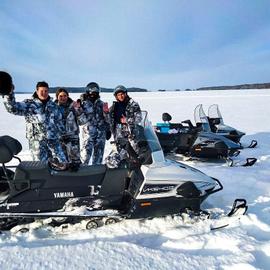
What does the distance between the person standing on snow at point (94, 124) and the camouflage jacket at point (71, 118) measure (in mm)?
80

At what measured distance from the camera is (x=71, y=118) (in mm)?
4633

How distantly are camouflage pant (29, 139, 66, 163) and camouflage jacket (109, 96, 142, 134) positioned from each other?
815 mm

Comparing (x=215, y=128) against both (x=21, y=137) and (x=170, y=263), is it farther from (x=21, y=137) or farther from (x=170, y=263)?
(x=21, y=137)

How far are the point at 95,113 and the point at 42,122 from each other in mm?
1023

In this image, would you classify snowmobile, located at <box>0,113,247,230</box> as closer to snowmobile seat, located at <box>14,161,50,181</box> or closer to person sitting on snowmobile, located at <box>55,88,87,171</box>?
snowmobile seat, located at <box>14,161,50,181</box>

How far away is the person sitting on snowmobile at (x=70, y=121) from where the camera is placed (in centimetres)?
450

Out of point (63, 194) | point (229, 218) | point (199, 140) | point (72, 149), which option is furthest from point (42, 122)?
point (199, 140)

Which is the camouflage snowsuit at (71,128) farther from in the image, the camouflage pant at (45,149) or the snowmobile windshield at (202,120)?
the snowmobile windshield at (202,120)

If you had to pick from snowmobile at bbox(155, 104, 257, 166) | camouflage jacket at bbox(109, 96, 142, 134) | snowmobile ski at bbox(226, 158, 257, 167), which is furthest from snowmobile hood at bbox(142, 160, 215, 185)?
snowmobile at bbox(155, 104, 257, 166)

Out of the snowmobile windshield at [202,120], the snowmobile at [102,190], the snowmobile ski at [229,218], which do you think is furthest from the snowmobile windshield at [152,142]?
the snowmobile windshield at [202,120]

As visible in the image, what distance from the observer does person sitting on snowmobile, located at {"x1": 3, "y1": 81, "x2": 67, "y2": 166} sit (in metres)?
3.84

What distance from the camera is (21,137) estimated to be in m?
9.49

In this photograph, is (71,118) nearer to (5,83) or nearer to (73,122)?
(73,122)

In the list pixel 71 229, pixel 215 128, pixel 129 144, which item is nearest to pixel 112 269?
A: pixel 71 229
